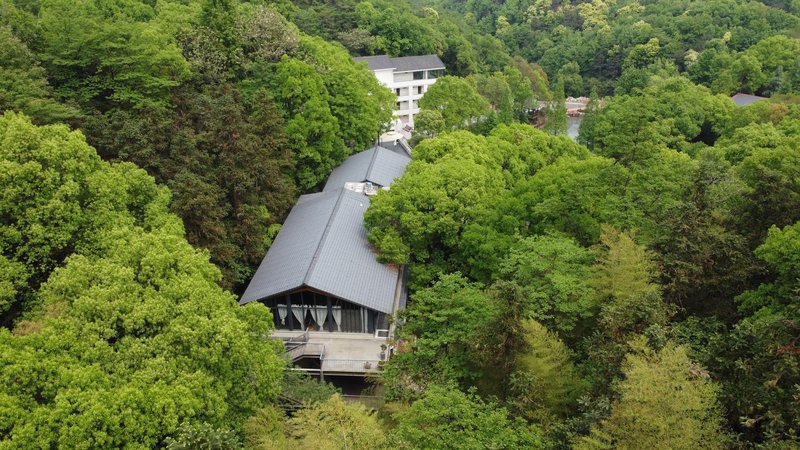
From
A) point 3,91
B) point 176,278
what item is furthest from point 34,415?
point 3,91

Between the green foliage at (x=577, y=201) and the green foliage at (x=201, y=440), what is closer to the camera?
the green foliage at (x=201, y=440)

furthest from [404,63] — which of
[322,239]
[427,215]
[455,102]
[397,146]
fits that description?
[322,239]

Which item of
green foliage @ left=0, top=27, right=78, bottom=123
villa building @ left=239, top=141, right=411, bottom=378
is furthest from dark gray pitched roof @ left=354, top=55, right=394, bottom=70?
green foliage @ left=0, top=27, right=78, bottom=123

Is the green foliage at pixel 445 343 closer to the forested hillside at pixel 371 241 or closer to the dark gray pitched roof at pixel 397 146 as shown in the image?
the forested hillside at pixel 371 241

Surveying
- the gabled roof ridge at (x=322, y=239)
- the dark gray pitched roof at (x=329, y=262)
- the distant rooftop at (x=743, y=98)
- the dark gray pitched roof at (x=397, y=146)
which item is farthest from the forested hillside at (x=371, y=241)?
the distant rooftop at (x=743, y=98)

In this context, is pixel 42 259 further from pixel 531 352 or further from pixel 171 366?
pixel 531 352

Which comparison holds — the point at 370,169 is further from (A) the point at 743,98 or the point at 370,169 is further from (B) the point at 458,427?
(A) the point at 743,98
